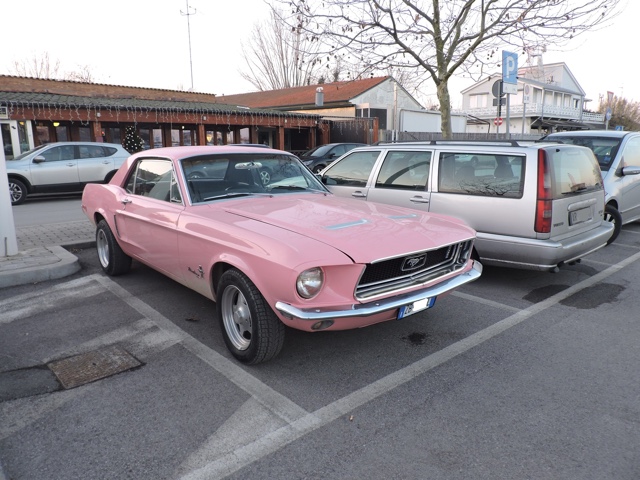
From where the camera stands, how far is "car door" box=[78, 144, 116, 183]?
1328 centimetres

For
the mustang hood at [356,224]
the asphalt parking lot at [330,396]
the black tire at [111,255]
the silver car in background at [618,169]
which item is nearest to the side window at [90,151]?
the black tire at [111,255]

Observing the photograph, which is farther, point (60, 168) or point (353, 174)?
point (60, 168)

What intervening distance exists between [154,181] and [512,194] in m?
3.74

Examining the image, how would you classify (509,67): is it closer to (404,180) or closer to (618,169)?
(618,169)

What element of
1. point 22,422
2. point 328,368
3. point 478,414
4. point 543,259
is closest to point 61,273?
point 22,422

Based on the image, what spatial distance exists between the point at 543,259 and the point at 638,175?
15.1 feet

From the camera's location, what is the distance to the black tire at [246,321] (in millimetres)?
3359

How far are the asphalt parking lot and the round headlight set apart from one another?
70 centimetres

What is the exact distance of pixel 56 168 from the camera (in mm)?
12906

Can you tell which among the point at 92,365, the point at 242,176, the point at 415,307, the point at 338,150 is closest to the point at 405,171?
the point at 242,176

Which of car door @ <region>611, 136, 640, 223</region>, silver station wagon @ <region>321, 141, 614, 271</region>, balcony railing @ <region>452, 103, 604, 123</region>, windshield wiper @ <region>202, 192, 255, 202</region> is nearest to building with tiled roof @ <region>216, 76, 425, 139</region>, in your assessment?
balcony railing @ <region>452, 103, 604, 123</region>

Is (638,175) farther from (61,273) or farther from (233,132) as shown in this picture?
(233,132)

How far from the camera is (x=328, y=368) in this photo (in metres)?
3.63

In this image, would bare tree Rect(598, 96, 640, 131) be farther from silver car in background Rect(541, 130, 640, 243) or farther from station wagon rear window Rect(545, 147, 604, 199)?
station wagon rear window Rect(545, 147, 604, 199)
